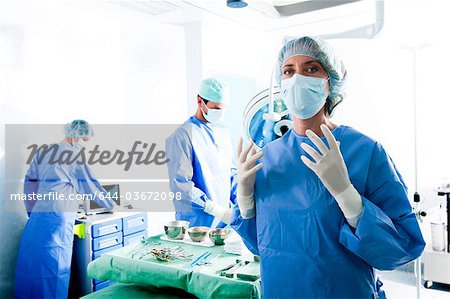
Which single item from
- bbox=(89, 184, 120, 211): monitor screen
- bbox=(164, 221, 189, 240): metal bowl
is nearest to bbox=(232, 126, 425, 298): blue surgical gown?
bbox=(164, 221, 189, 240): metal bowl

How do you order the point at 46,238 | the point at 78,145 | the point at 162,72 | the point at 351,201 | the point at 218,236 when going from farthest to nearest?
the point at 162,72, the point at 78,145, the point at 46,238, the point at 218,236, the point at 351,201

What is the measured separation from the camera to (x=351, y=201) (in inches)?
44.6

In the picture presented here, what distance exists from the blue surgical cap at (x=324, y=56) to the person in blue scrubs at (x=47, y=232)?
8.23ft

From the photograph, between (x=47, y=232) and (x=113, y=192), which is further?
(x=113, y=192)

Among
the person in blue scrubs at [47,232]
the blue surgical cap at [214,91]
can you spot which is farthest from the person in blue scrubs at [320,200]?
the person in blue scrubs at [47,232]

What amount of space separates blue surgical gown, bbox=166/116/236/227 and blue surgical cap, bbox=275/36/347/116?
1384 mm

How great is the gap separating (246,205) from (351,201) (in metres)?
0.42

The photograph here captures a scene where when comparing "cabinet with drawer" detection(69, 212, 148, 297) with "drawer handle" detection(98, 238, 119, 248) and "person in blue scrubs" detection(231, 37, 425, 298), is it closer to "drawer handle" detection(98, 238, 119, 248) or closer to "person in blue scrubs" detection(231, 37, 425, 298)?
"drawer handle" detection(98, 238, 119, 248)

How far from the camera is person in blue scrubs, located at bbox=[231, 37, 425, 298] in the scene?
3.76 ft

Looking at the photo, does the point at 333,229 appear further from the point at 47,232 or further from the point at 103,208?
the point at 103,208

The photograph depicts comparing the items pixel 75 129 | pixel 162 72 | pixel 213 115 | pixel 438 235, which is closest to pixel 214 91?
pixel 213 115

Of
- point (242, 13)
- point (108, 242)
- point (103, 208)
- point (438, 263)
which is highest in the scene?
point (242, 13)

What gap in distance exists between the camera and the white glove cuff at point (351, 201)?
1.13m

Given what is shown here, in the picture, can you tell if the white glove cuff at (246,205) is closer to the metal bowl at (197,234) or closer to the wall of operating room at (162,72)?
the metal bowl at (197,234)
